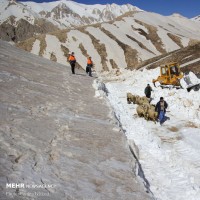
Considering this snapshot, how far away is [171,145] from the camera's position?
1473 centimetres

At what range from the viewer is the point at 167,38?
103 meters

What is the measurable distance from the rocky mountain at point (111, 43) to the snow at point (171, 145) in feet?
186

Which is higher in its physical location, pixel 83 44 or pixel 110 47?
pixel 83 44

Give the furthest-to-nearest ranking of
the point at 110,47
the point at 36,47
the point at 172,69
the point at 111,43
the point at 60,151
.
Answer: the point at 111,43
the point at 110,47
the point at 36,47
the point at 172,69
the point at 60,151

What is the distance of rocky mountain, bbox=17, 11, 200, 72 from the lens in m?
84.5

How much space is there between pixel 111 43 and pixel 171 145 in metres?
81.2

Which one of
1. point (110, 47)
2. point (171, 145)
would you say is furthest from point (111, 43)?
point (171, 145)

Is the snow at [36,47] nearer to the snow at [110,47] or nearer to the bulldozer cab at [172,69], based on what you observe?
the snow at [110,47]

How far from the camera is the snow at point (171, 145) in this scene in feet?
33.8

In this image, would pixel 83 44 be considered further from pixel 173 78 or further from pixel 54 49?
pixel 173 78

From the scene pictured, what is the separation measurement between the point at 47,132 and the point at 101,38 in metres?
87.7

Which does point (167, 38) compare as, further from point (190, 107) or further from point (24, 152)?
point (24, 152)

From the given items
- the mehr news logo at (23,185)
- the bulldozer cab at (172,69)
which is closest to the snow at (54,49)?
the bulldozer cab at (172,69)

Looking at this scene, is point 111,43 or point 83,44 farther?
point 111,43
